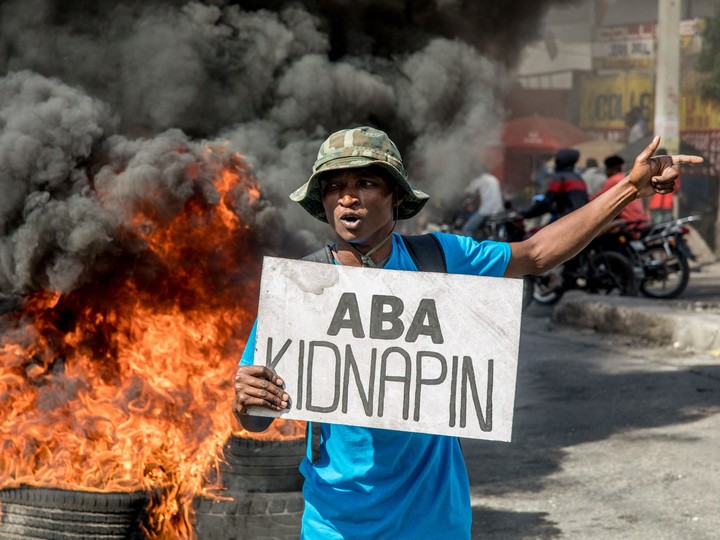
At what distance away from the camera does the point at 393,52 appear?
7129mm

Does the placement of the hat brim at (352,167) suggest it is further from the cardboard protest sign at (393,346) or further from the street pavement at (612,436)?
the street pavement at (612,436)

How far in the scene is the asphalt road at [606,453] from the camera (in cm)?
484

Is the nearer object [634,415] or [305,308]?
[305,308]

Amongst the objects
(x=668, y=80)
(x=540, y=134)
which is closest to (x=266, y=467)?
(x=668, y=80)

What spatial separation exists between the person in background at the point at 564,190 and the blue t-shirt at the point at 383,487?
30.4 ft

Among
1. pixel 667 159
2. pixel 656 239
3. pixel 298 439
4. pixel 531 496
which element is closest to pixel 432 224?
pixel 656 239

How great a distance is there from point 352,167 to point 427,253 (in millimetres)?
304

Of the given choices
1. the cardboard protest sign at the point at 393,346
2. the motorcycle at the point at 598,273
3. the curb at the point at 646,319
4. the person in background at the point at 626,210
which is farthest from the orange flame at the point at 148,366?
the person in background at the point at 626,210

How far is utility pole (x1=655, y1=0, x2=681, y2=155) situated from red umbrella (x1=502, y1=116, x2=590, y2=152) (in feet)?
27.4

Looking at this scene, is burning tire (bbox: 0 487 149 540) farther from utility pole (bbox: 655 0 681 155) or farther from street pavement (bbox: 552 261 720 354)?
utility pole (bbox: 655 0 681 155)

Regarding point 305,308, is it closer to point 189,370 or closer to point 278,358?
point 278,358

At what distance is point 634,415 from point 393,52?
2860mm

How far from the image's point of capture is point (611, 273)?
11766 mm

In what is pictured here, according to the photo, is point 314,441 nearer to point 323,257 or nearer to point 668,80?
point 323,257
